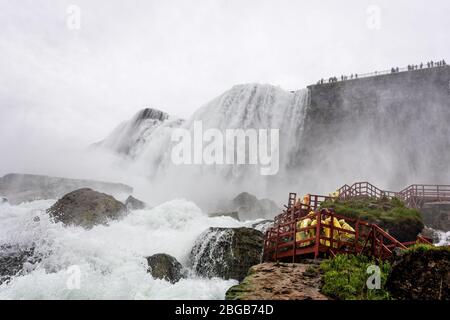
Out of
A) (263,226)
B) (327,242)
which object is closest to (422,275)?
(327,242)

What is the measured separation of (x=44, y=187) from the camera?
129 feet

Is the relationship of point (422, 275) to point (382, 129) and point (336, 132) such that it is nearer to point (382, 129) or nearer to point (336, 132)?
point (382, 129)

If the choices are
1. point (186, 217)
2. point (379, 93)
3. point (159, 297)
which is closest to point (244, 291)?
point (159, 297)

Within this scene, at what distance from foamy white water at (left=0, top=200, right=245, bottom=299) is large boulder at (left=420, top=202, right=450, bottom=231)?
47.7ft

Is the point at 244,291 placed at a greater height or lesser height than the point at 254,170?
lesser

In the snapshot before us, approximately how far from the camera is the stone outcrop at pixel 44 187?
122ft

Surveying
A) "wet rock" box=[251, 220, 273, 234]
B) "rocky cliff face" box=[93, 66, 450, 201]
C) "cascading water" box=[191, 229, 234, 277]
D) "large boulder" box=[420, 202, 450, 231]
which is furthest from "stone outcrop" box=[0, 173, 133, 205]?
"large boulder" box=[420, 202, 450, 231]

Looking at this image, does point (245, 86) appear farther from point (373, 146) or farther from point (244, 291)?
point (244, 291)

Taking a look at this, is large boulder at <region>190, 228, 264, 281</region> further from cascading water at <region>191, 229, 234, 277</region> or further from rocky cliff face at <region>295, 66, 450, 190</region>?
rocky cliff face at <region>295, 66, 450, 190</region>

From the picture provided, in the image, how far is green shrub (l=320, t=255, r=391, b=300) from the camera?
7.69 meters

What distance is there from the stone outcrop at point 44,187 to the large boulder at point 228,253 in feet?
81.0

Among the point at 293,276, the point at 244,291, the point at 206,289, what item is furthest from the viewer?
the point at 206,289
